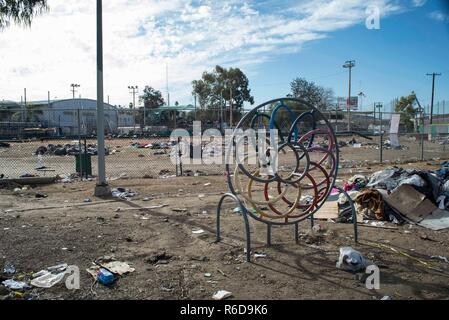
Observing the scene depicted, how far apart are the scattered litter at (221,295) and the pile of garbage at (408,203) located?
11.5ft

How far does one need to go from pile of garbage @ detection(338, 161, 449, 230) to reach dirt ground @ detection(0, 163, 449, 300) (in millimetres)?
320

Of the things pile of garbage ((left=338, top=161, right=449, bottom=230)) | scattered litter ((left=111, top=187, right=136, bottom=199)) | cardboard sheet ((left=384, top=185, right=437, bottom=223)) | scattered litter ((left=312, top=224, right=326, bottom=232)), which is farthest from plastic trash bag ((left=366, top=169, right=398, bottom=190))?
scattered litter ((left=111, top=187, right=136, bottom=199))

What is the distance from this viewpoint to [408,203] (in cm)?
677

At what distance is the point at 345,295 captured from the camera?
12.4 ft

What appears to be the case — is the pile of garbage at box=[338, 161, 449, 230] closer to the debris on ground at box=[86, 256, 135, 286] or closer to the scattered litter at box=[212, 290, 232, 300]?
the scattered litter at box=[212, 290, 232, 300]

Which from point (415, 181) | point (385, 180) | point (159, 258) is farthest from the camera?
point (385, 180)

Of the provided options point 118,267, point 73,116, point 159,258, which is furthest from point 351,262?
point 73,116

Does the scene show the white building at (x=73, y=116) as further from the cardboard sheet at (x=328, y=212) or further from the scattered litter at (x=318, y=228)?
the scattered litter at (x=318, y=228)

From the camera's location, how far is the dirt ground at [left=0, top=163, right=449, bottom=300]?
3.89m

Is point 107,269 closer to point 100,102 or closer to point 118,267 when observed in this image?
point 118,267

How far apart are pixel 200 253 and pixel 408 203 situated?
3947 mm

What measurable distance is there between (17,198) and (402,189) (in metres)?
8.02

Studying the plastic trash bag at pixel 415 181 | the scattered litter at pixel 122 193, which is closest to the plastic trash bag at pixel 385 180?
the plastic trash bag at pixel 415 181

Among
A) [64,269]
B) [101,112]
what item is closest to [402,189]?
[64,269]
